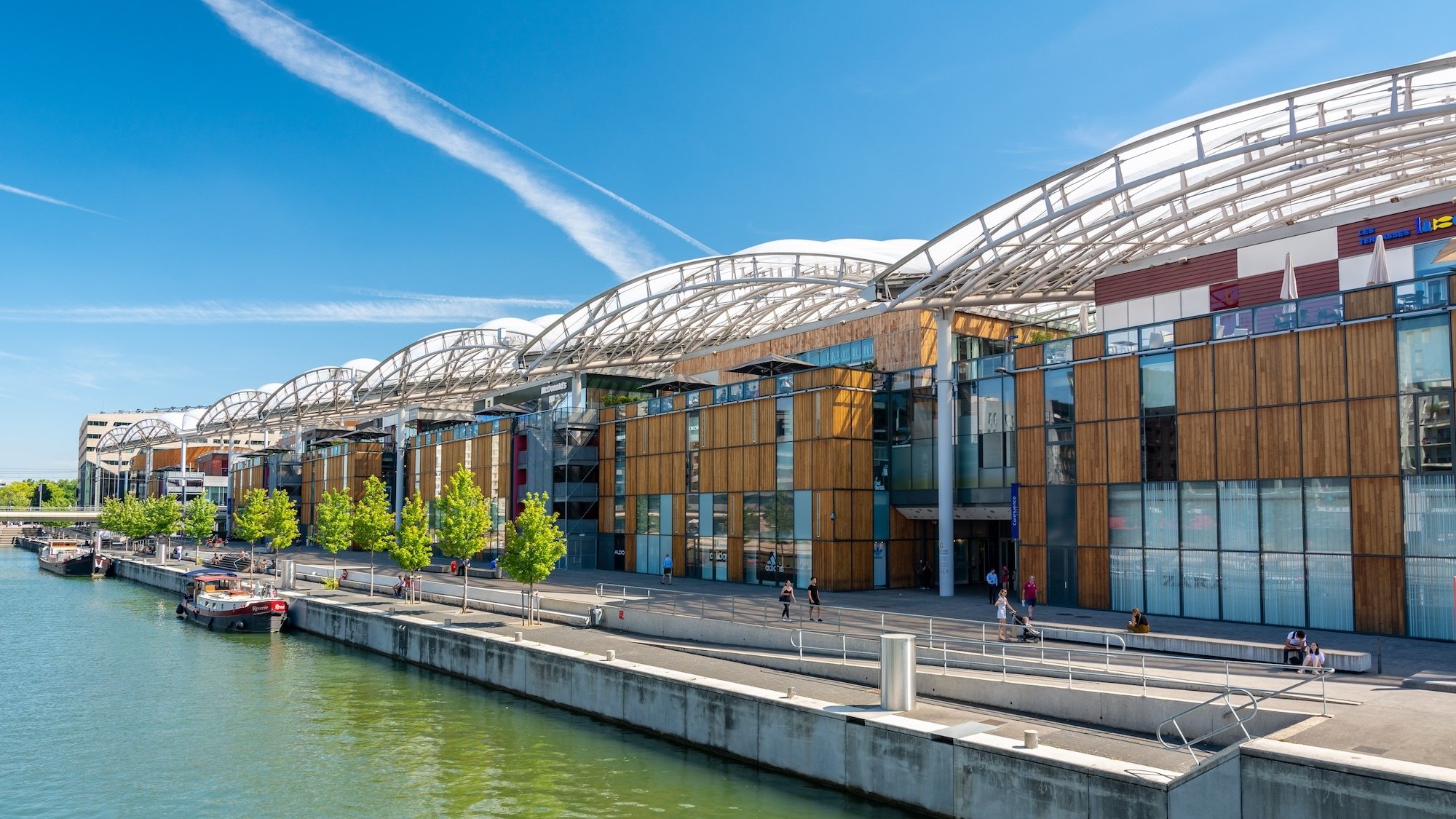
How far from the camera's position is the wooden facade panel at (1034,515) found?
116 feet

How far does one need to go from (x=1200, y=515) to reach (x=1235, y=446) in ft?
7.90

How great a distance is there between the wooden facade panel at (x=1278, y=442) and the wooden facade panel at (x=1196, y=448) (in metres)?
1.46

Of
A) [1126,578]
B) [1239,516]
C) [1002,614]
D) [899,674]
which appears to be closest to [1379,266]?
[1239,516]

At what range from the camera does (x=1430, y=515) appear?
85.0 feet

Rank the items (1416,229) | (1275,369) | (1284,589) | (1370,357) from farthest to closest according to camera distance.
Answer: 1. (1416,229)
2. (1275,369)
3. (1284,589)
4. (1370,357)

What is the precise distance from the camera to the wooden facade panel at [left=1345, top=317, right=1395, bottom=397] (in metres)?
26.9

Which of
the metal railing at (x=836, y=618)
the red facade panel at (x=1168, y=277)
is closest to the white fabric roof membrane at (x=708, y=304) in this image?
the red facade panel at (x=1168, y=277)

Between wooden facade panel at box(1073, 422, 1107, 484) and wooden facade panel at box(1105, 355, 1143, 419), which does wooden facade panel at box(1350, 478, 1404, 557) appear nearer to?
wooden facade panel at box(1105, 355, 1143, 419)

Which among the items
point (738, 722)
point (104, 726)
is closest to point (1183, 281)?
point (738, 722)

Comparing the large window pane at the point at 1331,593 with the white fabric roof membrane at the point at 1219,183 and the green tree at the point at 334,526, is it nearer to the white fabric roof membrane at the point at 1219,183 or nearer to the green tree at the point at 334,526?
the white fabric roof membrane at the point at 1219,183

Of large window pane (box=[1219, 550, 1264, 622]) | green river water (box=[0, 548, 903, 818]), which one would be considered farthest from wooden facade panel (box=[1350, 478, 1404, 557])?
green river water (box=[0, 548, 903, 818])

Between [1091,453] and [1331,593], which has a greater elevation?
[1091,453]

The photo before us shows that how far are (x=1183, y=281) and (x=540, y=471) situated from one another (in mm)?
37533

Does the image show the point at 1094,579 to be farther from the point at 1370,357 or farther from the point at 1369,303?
the point at 1369,303
